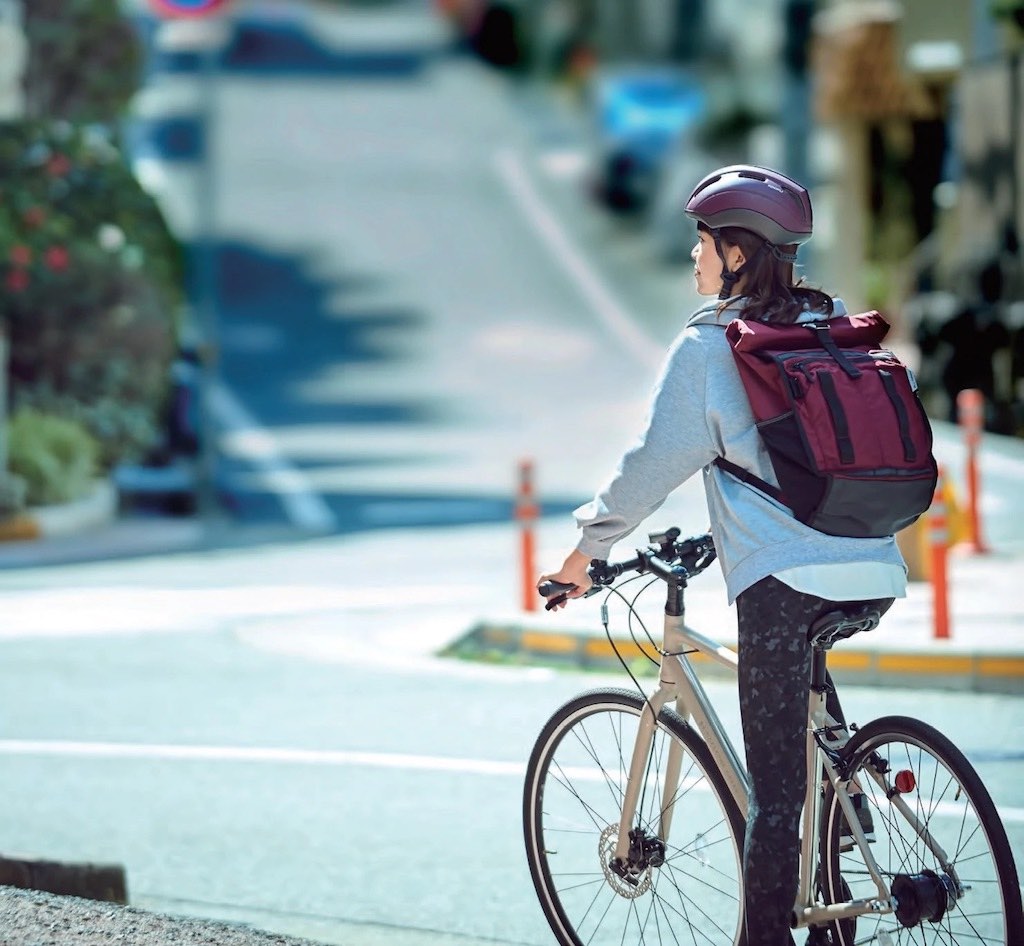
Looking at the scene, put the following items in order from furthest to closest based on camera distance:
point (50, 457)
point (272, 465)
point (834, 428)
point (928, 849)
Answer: point (272, 465) → point (50, 457) → point (928, 849) → point (834, 428)

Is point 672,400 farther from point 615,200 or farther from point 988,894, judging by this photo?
point 615,200

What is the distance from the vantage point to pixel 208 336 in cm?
1942

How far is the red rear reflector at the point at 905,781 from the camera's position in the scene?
14.7 feet

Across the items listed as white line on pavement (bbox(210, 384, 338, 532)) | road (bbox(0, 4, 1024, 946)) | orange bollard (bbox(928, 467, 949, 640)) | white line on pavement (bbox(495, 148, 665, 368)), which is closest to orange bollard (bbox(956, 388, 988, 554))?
road (bbox(0, 4, 1024, 946))

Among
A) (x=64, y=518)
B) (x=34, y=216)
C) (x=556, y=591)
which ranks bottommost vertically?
(x=556, y=591)

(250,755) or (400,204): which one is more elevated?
(400,204)

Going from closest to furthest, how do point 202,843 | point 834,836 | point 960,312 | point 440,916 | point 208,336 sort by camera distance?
point 834,836 → point 440,916 → point 202,843 → point 208,336 → point 960,312

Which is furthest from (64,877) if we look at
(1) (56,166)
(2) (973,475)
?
(1) (56,166)

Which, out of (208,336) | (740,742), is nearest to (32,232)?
(208,336)

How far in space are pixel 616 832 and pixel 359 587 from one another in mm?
8926

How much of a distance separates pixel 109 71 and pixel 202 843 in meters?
15.8

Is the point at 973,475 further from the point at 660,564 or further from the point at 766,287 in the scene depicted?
the point at 766,287

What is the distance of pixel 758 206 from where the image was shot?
4.49 m

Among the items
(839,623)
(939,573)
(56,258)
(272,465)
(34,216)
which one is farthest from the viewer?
(272,465)
